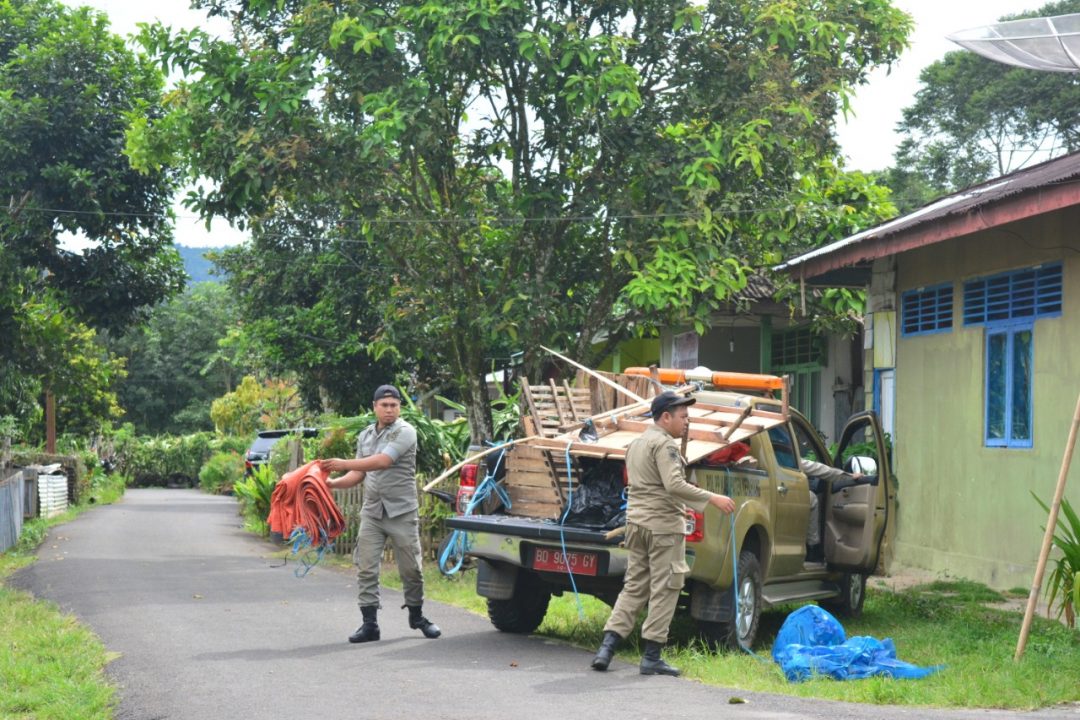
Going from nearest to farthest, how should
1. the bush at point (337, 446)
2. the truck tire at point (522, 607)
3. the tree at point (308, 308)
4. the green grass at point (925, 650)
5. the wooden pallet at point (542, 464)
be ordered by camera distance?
the green grass at point (925, 650) → the wooden pallet at point (542, 464) → the truck tire at point (522, 607) → the bush at point (337, 446) → the tree at point (308, 308)

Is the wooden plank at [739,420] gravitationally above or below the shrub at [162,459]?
above

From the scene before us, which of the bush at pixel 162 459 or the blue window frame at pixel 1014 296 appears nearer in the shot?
the blue window frame at pixel 1014 296

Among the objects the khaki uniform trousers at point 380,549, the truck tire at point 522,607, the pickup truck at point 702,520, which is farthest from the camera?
the truck tire at point 522,607

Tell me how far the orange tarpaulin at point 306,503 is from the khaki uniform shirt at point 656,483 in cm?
258

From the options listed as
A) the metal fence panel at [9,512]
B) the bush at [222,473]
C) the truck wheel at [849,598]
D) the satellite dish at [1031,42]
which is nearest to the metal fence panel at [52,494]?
the metal fence panel at [9,512]

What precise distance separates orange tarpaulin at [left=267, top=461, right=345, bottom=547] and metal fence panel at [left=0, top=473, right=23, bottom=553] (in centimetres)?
1068

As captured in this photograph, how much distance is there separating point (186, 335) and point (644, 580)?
6559cm

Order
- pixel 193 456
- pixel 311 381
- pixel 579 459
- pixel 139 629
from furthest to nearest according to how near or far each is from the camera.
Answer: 1. pixel 193 456
2. pixel 311 381
3. pixel 139 629
4. pixel 579 459

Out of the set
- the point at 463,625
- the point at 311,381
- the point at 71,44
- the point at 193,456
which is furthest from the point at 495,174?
the point at 193,456

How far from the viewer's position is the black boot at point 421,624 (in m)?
10.1

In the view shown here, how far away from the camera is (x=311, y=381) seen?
3412 centimetres

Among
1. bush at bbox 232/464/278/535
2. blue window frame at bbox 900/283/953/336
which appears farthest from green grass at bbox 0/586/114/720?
bush at bbox 232/464/278/535

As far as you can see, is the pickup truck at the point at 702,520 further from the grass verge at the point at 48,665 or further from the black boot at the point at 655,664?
the grass verge at the point at 48,665

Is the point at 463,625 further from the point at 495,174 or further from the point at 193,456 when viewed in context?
the point at 193,456
